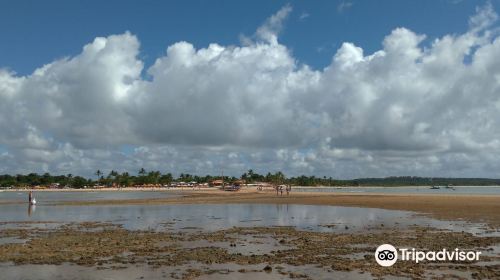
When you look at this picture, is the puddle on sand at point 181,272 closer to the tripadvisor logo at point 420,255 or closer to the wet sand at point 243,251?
the wet sand at point 243,251

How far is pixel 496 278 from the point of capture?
16.2 m

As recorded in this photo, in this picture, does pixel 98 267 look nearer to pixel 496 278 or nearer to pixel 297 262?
pixel 297 262

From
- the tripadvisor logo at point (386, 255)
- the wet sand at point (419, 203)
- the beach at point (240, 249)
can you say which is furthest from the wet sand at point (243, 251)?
the wet sand at point (419, 203)

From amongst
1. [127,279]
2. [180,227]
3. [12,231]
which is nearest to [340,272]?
[127,279]

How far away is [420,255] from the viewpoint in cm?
2089

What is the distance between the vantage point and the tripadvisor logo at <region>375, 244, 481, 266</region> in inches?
781

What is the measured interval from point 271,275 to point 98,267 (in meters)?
7.24

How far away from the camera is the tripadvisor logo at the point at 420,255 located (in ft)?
65.1

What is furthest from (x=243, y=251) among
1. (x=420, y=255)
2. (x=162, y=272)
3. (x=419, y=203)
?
(x=419, y=203)

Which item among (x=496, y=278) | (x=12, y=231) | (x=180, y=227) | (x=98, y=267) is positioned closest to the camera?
(x=496, y=278)

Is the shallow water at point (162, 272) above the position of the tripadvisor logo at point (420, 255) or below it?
below

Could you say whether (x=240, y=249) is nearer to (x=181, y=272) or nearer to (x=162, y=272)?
(x=181, y=272)

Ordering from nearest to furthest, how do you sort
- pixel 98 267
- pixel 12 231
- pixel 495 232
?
pixel 98 267 < pixel 495 232 < pixel 12 231

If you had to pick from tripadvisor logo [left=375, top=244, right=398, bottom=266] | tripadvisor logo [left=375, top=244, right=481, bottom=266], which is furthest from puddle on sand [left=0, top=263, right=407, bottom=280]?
tripadvisor logo [left=375, top=244, right=481, bottom=266]
